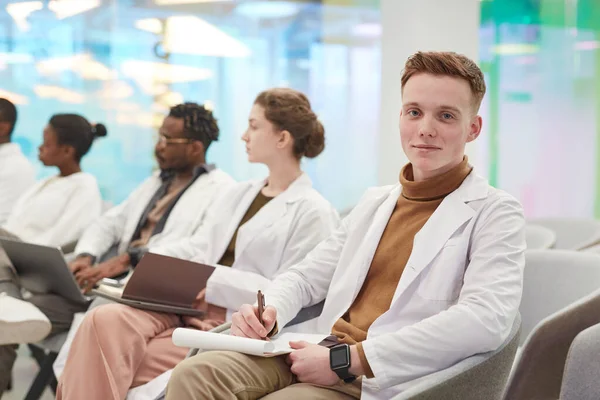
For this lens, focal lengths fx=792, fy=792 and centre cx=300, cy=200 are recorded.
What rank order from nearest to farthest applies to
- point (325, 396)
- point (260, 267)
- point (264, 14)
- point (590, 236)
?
point (325, 396) < point (260, 267) < point (590, 236) < point (264, 14)

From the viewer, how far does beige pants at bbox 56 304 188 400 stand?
248 centimetres

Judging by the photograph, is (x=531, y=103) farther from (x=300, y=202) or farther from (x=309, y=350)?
(x=309, y=350)

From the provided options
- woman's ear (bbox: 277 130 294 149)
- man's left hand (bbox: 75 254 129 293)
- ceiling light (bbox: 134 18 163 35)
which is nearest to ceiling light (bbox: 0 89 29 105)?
ceiling light (bbox: 134 18 163 35)

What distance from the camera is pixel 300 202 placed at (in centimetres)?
306

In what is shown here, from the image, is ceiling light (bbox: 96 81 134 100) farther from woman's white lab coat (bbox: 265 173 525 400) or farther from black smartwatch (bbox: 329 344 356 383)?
black smartwatch (bbox: 329 344 356 383)

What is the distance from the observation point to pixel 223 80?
7379mm

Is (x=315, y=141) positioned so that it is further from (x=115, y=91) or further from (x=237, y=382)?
(x=115, y=91)

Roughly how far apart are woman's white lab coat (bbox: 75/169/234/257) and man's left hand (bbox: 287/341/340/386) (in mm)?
1796

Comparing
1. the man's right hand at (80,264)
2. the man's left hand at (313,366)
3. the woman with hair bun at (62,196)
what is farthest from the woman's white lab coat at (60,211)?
the man's left hand at (313,366)

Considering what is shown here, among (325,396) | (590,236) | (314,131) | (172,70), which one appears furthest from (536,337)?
(172,70)

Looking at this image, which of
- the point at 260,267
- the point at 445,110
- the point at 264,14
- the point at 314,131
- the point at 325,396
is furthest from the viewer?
the point at 264,14

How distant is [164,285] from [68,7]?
4.98 meters

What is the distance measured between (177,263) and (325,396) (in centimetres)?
87

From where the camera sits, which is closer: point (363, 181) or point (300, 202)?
point (300, 202)
